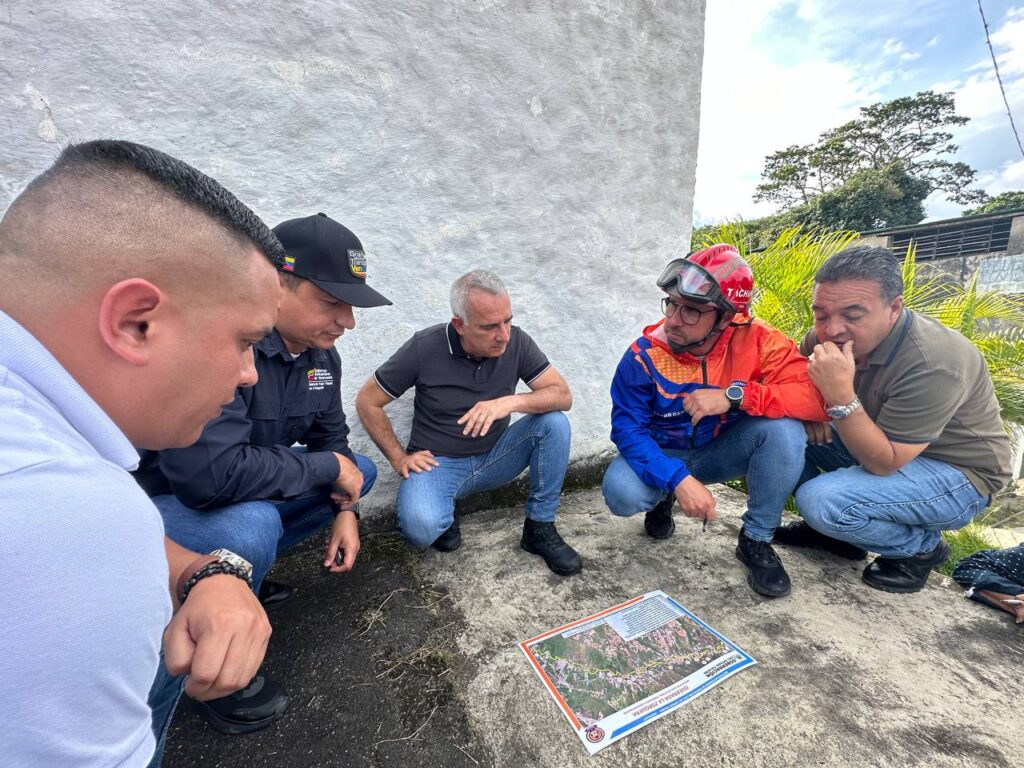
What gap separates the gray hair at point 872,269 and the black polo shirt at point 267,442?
2280mm

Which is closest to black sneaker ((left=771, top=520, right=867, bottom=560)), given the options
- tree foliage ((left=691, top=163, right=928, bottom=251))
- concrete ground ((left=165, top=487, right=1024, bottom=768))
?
concrete ground ((left=165, top=487, right=1024, bottom=768))

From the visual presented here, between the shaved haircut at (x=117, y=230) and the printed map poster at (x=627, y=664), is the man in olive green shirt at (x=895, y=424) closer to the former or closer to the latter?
the printed map poster at (x=627, y=664)

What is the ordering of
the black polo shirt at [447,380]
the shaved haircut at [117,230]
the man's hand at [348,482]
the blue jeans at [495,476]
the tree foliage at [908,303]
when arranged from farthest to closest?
the tree foliage at [908,303], the black polo shirt at [447,380], the blue jeans at [495,476], the man's hand at [348,482], the shaved haircut at [117,230]

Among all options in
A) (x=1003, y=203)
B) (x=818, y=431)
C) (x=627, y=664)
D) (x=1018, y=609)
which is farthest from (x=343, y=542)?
(x=1003, y=203)

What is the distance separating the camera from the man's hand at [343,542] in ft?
5.94

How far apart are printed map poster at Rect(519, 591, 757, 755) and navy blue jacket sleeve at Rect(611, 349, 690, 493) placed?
2.02 ft

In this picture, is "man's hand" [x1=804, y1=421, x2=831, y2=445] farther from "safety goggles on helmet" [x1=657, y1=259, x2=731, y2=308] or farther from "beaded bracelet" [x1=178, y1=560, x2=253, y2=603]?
"beaded bracelet" [x1=178, y1=560, x2=253, y2=603]

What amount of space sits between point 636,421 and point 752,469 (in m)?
0.58

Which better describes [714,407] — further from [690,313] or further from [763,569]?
[763,569]

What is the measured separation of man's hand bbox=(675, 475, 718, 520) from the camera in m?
1.98

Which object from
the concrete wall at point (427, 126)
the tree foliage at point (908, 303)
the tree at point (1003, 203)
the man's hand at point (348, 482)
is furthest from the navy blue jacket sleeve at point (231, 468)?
the tree at point (1003, 203)

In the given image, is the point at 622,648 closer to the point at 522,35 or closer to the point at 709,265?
the point at 709,265

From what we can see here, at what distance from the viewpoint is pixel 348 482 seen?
6.16ft

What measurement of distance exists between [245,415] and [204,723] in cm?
97
